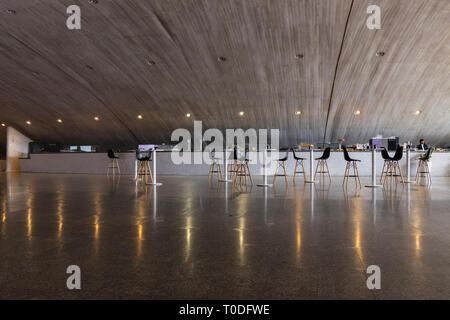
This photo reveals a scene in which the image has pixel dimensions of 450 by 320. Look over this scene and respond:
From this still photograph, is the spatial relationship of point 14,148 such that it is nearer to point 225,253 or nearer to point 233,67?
point 233,67

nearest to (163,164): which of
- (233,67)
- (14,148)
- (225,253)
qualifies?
(233,67)

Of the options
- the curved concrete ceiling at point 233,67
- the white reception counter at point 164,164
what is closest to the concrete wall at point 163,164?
the white reception counter at point 164,164

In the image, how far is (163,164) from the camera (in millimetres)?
11500

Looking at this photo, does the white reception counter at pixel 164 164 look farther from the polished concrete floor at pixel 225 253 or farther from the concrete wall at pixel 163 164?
the polished concrete floor at pixel 225 253

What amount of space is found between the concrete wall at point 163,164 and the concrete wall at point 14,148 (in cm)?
65

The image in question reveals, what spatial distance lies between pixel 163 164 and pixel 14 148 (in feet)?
28.5

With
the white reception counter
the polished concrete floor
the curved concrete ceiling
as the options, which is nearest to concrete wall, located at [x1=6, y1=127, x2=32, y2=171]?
the white reception counter

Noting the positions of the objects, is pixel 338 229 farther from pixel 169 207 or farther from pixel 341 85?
pixel 341 85

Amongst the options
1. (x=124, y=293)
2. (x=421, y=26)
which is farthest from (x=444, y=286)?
(x=421, y=26)

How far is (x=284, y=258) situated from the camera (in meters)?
1.72

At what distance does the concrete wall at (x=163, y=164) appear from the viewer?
32.2ft

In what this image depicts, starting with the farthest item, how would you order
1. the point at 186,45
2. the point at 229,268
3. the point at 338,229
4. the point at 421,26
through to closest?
the point at 186,45 → the point at 421,26 → the point at 338,229 → the point at 229,268

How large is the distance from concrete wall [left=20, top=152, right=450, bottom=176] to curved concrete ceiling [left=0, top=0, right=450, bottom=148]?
1667mm
